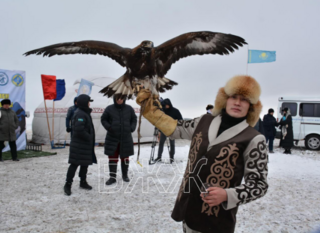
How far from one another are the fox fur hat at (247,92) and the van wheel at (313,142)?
34.9 ft

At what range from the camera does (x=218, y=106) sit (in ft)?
5.10

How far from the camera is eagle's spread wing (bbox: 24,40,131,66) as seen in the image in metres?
2.09

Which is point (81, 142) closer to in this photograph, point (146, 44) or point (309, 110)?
point (146, 44)

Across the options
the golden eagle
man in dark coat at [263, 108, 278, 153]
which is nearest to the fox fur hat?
the golden eagle

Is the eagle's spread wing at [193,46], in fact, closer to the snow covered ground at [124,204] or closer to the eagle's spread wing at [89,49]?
the eagle's spread wing at [89,49]

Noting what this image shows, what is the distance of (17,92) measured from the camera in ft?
26.5

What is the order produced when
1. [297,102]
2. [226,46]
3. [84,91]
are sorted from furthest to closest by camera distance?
[297,102] → [84,91] → [226,46]

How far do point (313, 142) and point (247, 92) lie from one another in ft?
35.6

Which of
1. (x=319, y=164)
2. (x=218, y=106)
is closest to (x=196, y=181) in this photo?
(x=218, y=106)

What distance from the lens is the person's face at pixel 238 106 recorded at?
4.69 ft

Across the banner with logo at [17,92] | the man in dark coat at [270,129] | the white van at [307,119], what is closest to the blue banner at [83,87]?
the banner with logo at [17,92]

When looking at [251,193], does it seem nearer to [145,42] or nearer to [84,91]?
[145,42]

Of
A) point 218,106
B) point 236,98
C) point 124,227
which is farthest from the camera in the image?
point 124,227

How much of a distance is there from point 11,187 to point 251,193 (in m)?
4.49
